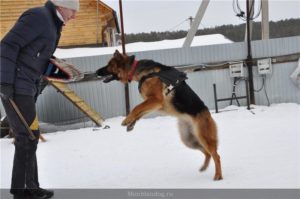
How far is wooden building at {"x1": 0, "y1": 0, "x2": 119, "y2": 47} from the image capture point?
1555 centimetres

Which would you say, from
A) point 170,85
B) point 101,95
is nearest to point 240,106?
point 101,95

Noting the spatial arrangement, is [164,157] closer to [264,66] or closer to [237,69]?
[237,69]

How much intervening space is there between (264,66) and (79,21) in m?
9.52

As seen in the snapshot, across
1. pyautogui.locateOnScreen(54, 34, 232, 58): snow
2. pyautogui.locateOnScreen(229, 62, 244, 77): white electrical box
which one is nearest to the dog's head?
pyautogui.locateOnScreen(229, 62, 244, 77): white electrical box

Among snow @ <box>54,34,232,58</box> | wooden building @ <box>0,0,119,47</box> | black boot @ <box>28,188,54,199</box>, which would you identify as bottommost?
black boot @ <box>28,188,54,199</box>

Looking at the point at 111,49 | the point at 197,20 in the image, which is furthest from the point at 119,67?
the point at 111,49

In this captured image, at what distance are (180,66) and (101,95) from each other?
1929 mm

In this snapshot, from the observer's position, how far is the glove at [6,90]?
265 centimetres

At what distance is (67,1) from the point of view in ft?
9.37

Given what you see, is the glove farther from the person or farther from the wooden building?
the wooden building

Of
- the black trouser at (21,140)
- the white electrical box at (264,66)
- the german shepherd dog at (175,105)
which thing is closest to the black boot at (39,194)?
the black trouser at (21,140)

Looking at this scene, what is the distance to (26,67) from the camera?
2.78 meters

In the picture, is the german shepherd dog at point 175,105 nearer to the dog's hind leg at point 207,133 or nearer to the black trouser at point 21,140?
the dog's hind leg at point 207,133

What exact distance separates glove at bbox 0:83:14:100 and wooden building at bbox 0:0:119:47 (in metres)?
13.5
